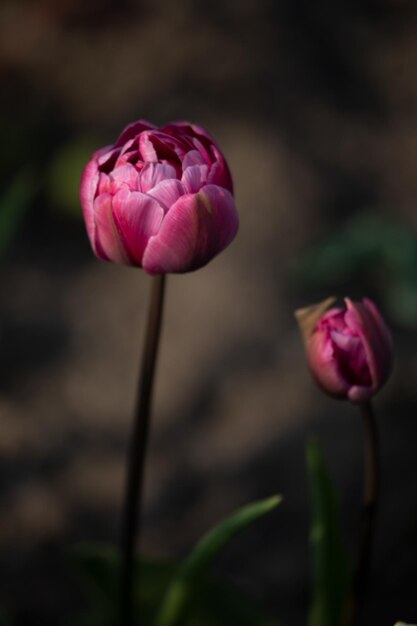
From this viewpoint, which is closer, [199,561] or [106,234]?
[106,234]

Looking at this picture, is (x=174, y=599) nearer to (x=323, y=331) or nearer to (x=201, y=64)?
(x=323, y=331)

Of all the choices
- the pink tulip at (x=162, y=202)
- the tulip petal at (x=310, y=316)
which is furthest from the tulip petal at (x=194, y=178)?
the tulip petal at (x=310, y=316)

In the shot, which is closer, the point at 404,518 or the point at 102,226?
the point at 102,226

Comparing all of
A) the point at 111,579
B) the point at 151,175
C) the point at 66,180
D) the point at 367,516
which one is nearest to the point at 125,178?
the point at 151,175

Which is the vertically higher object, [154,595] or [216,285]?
[216,285]

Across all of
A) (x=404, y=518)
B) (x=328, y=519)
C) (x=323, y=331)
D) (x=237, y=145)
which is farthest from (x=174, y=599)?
(x=237, y=145)

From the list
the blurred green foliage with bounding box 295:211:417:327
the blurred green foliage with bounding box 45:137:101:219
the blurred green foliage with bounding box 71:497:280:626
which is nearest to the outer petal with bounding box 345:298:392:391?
the blurred green foliage with bounding box 71:497:280:626

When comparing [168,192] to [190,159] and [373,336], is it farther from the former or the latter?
[373,336]
